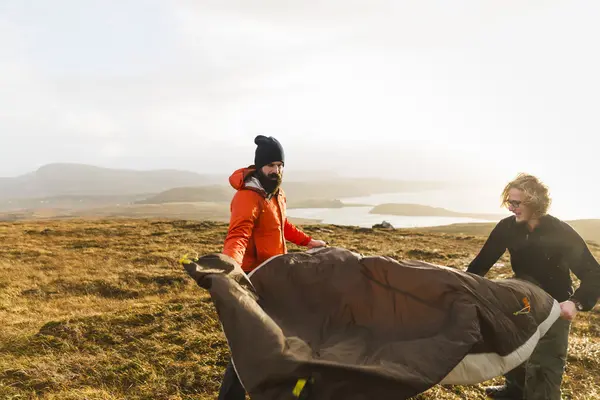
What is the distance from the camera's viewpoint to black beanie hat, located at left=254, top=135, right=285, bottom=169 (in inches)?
171

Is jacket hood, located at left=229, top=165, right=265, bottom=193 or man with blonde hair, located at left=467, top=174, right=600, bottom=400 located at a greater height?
jacket hood, located at left=229, top=165, right=265, bottom=193

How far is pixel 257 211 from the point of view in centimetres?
412

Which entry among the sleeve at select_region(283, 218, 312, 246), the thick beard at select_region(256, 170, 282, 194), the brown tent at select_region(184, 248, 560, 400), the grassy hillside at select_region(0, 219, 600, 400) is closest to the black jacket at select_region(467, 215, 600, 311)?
the brown tent at select_region(184, 248, 560, 400)

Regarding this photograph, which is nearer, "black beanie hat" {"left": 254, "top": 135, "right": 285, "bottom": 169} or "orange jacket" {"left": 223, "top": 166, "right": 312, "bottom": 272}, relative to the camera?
"orange jacket" {"left": 223, "top": 166, "right": 312, "bottom": 272}

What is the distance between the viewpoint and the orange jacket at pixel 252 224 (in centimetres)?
395

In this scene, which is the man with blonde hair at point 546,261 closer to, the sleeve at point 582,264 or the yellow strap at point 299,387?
the sleeve at point 582,264

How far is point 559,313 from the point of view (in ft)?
12.6

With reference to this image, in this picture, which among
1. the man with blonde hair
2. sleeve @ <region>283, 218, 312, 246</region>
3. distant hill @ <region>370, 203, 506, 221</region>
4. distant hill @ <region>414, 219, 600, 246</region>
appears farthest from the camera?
Result: distant hill @ <region>370, 203, 506, 221</region>

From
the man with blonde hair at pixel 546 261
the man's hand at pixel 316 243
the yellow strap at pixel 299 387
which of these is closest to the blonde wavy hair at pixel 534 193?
the man with blonde hair at pixel 546 261

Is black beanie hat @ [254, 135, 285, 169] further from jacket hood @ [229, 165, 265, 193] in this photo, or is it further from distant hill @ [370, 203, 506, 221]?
distant hill @ [370, 203, 506, 221]

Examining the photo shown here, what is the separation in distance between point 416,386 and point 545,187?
3.38 m

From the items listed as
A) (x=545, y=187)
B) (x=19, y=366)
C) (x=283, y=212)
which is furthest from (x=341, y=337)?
(x=19, y=366)

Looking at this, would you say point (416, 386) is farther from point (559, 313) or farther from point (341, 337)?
point (559, 313)

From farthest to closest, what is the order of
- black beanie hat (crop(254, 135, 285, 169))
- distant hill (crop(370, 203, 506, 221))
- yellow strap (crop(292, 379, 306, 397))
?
distant hill (crop(370, 203, 506, 221)), black beanie hat (crop(254, 135, 285, 169)), yellow strap (crop(292, 379, 306, 397))
